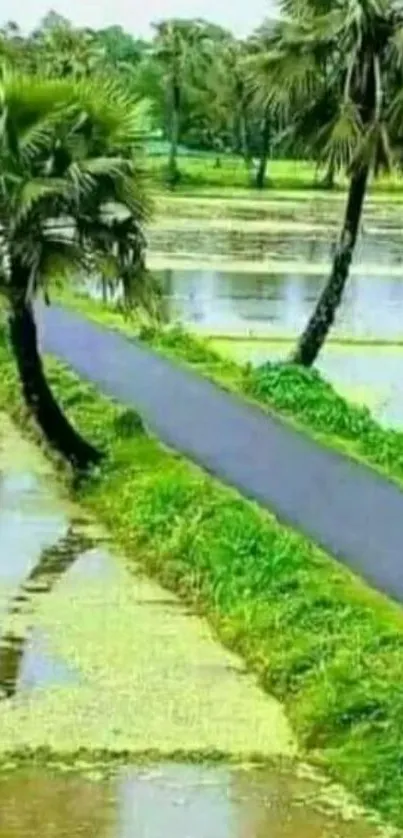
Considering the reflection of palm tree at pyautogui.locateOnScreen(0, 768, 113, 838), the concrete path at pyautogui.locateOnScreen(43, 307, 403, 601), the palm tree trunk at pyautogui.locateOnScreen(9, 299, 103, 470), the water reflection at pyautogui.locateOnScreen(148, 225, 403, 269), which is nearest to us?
the reflection of palm tree at pyautogui.locateOnScreen(0, 768, 113, 838)

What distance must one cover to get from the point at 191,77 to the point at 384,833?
66.4 meters

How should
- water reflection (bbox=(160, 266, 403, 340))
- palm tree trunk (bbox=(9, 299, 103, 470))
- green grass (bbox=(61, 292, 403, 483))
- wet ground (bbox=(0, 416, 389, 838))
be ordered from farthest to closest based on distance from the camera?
water reflection (bbox=(160, 266, 403, 340)) → green grass (bbox=(61, 292, 403, 483)) → palm tree trunk (bbox=(9, 299, 103, 470)) → wet ground (bbox=(0, 416, 389, 838))

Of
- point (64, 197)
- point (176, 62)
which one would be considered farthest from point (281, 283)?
point (176, 62)

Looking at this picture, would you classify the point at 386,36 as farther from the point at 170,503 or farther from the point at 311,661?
the point at 311,661

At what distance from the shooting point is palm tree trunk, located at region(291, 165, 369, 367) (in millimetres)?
20188

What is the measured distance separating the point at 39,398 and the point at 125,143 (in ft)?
6.43

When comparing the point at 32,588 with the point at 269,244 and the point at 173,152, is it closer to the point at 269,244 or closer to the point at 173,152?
the point at 269,244

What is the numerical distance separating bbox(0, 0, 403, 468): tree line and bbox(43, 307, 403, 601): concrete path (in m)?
1.19

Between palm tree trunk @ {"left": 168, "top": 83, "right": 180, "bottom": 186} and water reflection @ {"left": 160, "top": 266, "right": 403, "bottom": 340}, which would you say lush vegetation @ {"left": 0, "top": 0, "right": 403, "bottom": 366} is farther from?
palm tree trunk @ {"left": 168, "top": 83, "right": 180, "bottom": 186}

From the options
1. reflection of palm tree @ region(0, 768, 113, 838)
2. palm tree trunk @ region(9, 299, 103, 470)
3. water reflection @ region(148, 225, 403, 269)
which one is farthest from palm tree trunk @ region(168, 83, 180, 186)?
reflection of palm tree @ region(0, 768, 113, 838)

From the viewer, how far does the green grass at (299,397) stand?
634 inches

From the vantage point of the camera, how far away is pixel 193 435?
16781 mm

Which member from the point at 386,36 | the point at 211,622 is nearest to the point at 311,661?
the point at 211,622

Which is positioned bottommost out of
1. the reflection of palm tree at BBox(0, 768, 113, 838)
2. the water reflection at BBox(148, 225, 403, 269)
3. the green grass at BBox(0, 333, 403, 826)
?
the reflection of palm tree at BBox(0, 768, 113, 838)
